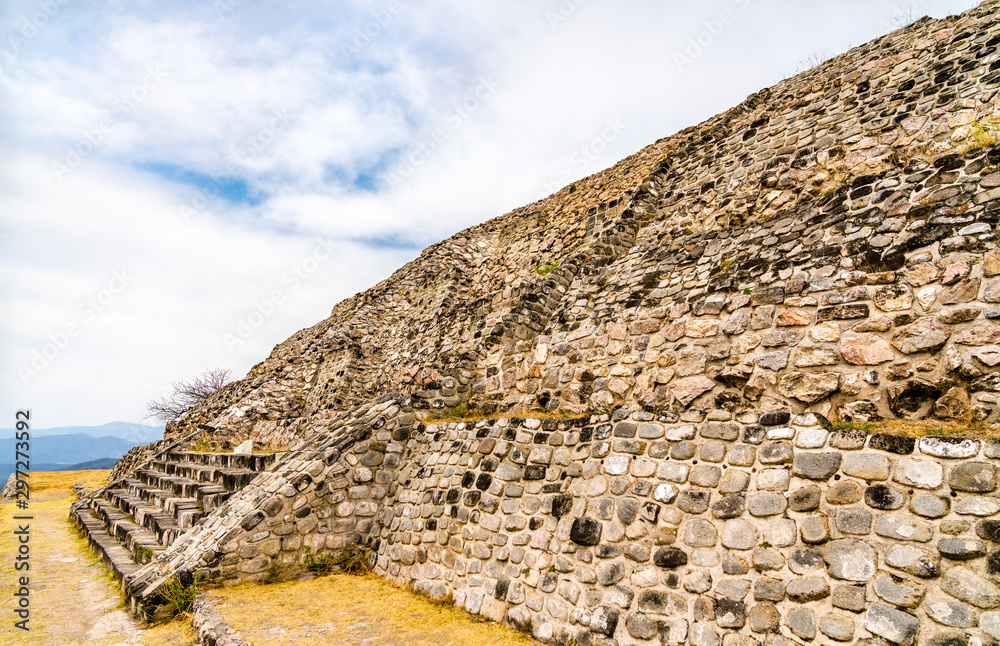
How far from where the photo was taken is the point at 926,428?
3252mm

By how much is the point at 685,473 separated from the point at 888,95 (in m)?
5.64

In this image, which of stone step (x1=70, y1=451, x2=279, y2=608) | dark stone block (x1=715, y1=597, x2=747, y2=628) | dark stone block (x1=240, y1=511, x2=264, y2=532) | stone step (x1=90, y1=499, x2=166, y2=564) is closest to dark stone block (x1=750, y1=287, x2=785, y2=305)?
dark stone block (x1=715, y1=597, x2=747, y2=628)

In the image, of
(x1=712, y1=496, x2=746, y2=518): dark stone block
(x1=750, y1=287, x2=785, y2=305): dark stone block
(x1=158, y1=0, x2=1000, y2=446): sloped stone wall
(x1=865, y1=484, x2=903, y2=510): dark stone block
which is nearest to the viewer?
(x1=865, y1=484, x2=903, y2=510): dark stone block

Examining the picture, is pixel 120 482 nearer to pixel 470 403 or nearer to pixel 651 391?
pixel 470 403

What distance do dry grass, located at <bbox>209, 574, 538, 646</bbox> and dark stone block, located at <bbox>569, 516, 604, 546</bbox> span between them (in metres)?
0.86

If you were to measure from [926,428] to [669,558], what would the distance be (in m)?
1.79

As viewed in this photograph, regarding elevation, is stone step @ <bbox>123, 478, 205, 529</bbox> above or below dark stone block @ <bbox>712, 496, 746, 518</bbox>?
above

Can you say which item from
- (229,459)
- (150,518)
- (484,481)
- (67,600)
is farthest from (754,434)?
(150,518)

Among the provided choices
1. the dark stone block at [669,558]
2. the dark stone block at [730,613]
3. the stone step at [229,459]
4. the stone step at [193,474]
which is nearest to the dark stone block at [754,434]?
the dark stone block at [669,558]

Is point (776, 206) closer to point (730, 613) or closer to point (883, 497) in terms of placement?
point (883, 497)

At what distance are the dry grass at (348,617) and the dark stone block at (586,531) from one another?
86 cm

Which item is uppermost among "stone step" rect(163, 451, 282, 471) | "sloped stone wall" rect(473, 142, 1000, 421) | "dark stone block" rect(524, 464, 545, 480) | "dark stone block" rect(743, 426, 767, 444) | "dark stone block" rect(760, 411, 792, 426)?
"sloped stone wall" rect(473, 142, 1000, 421)

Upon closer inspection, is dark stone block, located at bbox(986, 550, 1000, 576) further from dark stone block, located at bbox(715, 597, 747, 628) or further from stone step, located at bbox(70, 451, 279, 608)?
stone step, located at bbox(70, 451, 279, 608)

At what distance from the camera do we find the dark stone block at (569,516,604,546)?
4.11 metres
